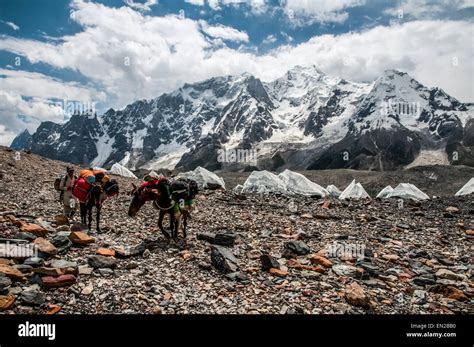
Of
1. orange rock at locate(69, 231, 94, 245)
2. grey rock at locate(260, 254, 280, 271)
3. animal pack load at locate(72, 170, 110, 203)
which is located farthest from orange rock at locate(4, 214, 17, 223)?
grey rock at locate(260, 254, 280, 271)

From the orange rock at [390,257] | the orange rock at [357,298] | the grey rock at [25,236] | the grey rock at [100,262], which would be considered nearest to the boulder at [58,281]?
the grey rock at [100,262]

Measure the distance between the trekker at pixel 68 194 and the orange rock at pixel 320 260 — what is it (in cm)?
1102

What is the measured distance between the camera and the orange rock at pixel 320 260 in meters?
12.5

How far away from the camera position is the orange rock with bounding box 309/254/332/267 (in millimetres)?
12491

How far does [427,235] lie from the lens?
19.0 m

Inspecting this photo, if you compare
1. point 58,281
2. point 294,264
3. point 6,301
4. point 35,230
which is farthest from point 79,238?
point 294,264

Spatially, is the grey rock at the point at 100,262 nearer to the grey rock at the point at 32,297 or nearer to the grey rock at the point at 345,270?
the grey rock at the point at 32,297

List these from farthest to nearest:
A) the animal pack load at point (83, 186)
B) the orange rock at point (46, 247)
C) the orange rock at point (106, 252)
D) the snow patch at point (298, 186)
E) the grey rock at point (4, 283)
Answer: the snow patch at point (298, 186), the animal pack load at point (83, 186), the orange rock at point (106, 252), the orange rock at point (46, 247), the grey rock at point (4, 283)

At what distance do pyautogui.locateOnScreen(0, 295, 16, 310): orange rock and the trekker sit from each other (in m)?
9.56

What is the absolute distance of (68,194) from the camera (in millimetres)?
16656
